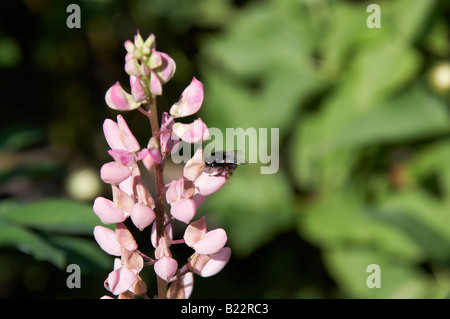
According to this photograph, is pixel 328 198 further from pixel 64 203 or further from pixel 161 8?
pixel 161 8

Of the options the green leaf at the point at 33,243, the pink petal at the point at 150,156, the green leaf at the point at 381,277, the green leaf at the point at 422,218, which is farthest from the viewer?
the green leaf at the point at 381,277

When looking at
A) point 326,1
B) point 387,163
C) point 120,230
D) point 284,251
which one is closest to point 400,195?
point 387,163

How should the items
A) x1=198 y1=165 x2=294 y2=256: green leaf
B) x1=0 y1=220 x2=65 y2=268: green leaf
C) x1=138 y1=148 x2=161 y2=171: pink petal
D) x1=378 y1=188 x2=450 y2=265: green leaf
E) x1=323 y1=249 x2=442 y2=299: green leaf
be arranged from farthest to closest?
1. x1=198 y1=165 x2=294 y2=256: green leaf
2. x1=323 y1=249 x2=442 y2=299: green leaf
3. x1=378 y1=188 x2=450 y2=265: green leaf
4. x1=0 y1=220 x2=65 y2=268: green leaf
5. x1=138 y1=148 x2=161 y2=171: pink petal

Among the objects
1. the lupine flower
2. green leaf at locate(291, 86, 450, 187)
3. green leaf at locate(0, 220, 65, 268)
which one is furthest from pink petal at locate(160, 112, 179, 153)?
green leaf at locate(291, 86, 450, 187)

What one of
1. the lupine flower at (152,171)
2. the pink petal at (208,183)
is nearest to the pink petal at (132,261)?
the lupine flower at (152,171)
